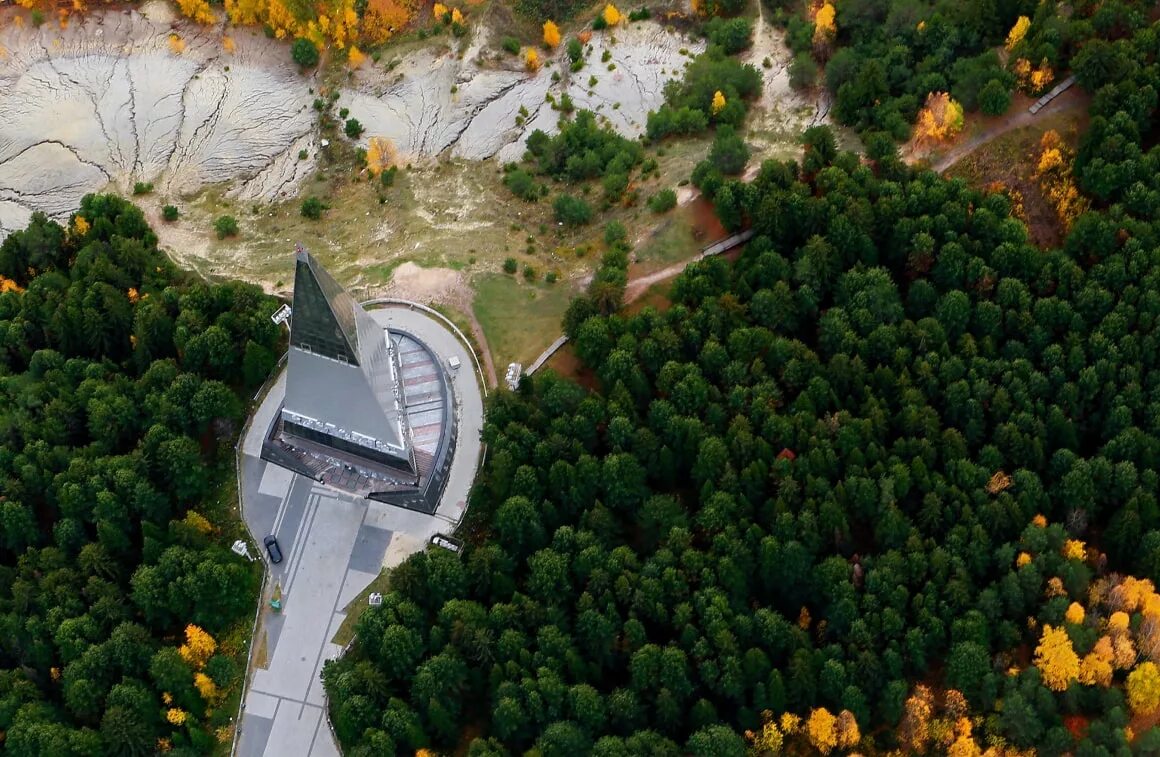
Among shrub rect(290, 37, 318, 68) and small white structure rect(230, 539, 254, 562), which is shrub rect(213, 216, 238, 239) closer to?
shrub rect(290, 37, 318, 68)

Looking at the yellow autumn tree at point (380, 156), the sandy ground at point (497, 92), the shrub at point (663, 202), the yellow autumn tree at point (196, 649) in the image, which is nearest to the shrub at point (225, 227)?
the yellow autumn tree at point (380, 156)

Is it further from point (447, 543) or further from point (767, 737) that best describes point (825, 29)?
point (767, 737)

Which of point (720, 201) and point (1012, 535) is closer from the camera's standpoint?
point (1012, 535)

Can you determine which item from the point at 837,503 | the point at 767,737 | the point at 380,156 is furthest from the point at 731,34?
the point at 767,737

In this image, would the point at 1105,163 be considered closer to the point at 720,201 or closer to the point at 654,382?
the point at 720,201

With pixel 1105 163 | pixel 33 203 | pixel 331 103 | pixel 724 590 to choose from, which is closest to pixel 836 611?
pixel 724 590
